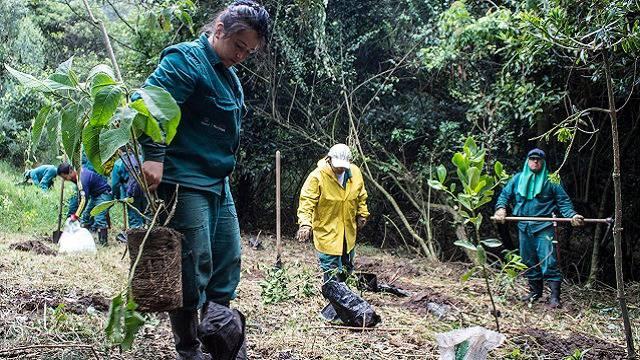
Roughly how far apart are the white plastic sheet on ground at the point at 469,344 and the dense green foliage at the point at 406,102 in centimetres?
452

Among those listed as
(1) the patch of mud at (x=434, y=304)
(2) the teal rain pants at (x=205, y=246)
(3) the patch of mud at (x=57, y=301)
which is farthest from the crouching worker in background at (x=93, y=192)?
(2) the teal rain pants at (x=205, y=246)

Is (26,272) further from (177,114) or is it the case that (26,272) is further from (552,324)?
(552,324)

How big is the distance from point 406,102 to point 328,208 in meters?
4.53

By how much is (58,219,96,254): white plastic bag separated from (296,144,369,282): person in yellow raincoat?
9.22 ft

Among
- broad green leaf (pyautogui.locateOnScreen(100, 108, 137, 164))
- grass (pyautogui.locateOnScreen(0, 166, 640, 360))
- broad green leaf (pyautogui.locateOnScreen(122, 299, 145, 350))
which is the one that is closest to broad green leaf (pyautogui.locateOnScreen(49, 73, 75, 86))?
broad green leaf (pyautogui.locateOnScreen(100, 108, 137, 164))

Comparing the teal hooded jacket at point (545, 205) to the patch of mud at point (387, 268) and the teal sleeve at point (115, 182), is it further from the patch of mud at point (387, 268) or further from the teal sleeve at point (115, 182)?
the teal sleeve at point (115, 182)

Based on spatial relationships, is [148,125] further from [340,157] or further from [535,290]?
[535,290]

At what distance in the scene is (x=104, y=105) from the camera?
1965 millimetres

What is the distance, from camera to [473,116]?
8.15m

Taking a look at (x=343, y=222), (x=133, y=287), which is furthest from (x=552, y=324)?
(x=133, y=287)

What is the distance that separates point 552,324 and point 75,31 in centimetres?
1660

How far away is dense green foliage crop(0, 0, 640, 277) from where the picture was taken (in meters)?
7.38

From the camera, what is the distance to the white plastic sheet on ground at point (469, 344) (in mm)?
2396

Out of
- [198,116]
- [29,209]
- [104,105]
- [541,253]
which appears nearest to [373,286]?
[541,253]
